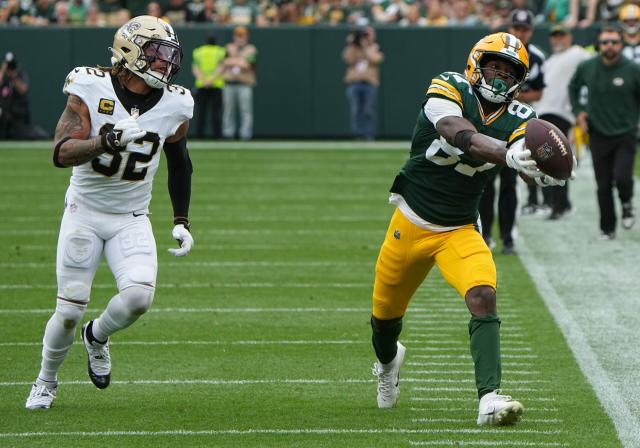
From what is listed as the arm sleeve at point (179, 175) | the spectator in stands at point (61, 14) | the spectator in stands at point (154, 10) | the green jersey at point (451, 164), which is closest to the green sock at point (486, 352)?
the green jersey at point (451, 164)

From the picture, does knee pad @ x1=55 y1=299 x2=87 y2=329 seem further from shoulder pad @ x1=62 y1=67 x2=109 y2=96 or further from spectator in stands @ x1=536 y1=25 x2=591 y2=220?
spectator in stands @ x1=536 y1=25 x2=591 y2=220

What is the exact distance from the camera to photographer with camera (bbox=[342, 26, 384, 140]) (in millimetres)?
20859

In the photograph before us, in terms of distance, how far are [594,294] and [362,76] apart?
12.4m

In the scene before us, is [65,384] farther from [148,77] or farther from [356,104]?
[356,104]

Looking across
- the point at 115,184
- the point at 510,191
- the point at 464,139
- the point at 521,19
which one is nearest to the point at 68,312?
the point at 115,184

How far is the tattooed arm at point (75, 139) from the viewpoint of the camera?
5395mm

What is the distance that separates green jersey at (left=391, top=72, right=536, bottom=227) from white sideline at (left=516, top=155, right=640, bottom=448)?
115cm

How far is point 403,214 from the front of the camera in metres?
5.77

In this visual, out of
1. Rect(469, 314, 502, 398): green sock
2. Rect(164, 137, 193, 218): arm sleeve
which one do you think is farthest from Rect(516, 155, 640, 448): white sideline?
Rect(164, 137, 193, 218): arm sleeve

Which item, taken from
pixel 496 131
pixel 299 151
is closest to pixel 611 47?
pixel 496 131

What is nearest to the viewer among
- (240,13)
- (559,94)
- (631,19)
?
(631,19)

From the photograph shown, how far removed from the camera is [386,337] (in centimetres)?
588

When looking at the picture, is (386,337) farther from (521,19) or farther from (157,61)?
(521,19)

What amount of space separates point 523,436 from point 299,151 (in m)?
14.6
